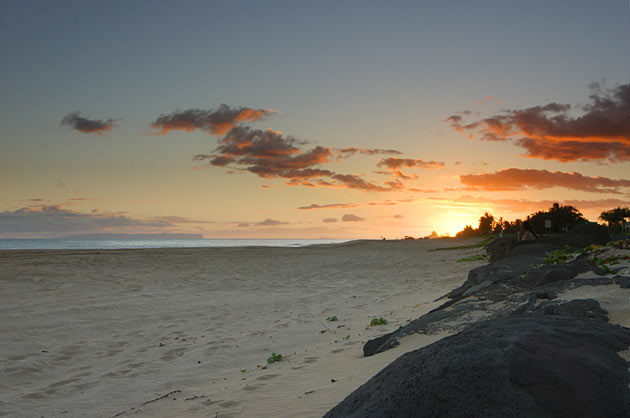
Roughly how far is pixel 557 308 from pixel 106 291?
569 inches

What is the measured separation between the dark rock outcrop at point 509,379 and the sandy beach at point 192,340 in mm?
1707

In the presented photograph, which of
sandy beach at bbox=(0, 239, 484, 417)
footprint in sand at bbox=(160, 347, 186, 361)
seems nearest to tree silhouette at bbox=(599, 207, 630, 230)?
sandy beach at bbox=(0, 239, 484, 417)

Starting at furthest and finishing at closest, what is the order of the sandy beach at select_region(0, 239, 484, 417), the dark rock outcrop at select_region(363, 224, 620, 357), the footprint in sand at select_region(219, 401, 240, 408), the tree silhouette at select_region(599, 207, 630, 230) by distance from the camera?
the tree silhouette at select_region(599, 207, 630, 230), the dark rock outcrop at select_region(363, 224, 620, 357), the sandy beach at select_region(0, 239, 484, 417), the footprint in sand at select_region(219, 401, 240, 408)

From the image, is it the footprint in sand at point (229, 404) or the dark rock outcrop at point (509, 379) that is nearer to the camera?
the dark rock outcrop at point (509, 379)

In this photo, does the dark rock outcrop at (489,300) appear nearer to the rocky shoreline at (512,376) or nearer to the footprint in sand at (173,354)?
the rocky shoreline at (512,376)

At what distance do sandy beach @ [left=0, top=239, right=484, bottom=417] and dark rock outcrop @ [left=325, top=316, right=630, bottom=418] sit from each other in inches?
67.2

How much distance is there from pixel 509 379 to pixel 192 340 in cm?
781

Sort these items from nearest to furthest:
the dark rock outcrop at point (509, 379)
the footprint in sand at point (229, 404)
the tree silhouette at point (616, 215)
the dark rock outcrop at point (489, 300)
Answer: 1. the dark rock outcrop at point (509, 379)
2. the footprint in sand at point (229, 404)
3. the dark rock outcrop at point (489, 300)
4. the tree silhouette at point (616, 215)

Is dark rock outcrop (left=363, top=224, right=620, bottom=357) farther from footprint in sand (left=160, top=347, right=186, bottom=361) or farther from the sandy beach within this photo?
footprint in sand (left=160, top=347, right=186, bottom=361)

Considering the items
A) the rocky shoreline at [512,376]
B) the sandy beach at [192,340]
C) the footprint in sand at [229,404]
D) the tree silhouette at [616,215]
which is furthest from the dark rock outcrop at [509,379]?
the tree silhouette at [616,215]

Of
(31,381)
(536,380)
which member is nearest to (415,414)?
(536,380)

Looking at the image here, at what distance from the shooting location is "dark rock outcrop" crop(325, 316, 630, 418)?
8.45 feet

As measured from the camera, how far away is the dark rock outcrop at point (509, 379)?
2.57 metres

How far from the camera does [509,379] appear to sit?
2658mm
